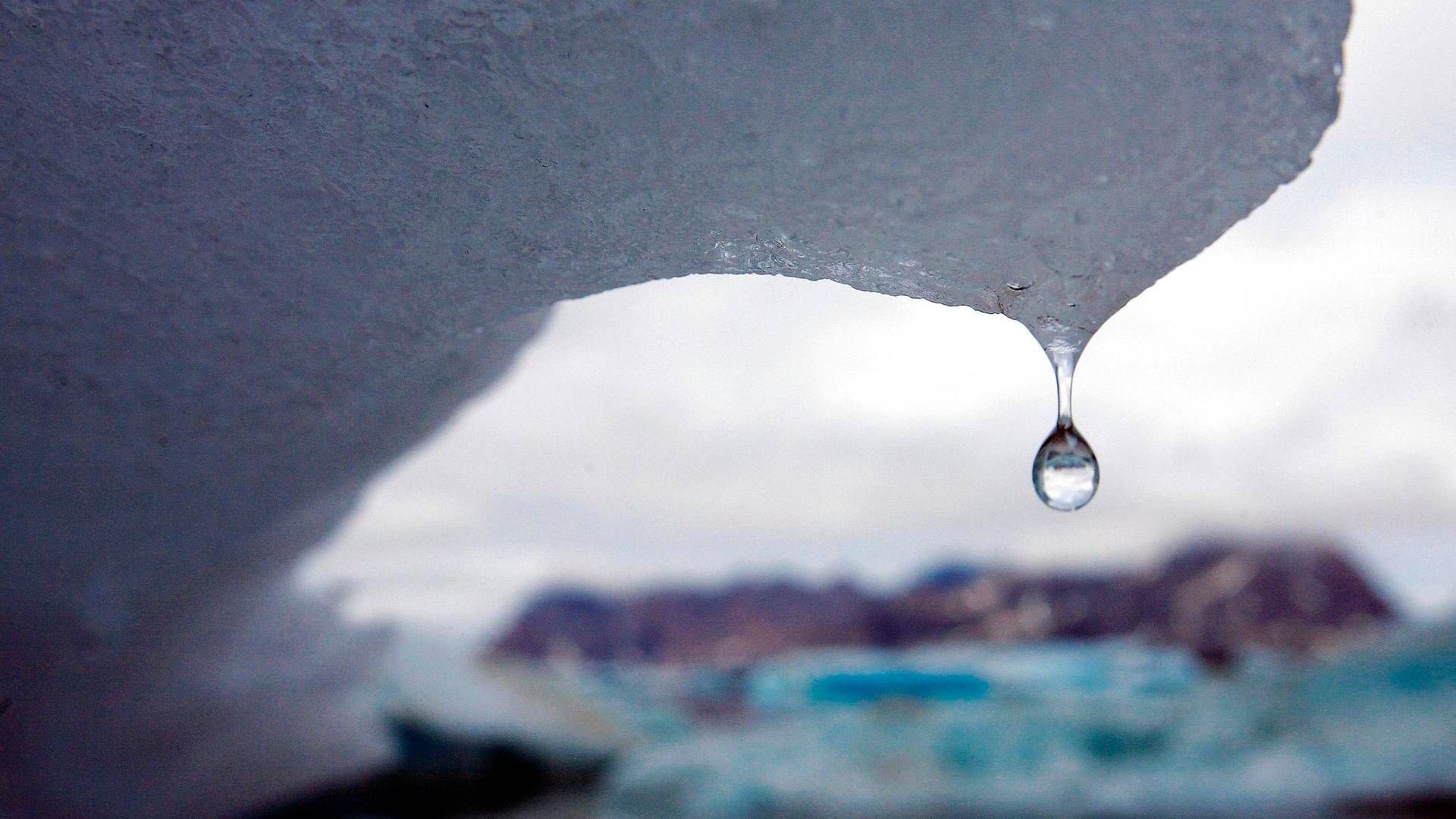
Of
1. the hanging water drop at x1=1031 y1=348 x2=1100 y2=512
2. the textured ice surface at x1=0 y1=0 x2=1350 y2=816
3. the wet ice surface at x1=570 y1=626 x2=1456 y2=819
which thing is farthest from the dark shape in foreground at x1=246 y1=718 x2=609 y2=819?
the hanging water drop at x1=1031 y1=348 x2=1100 y2=512

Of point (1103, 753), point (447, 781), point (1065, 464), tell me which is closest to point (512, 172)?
point (1065, 464)

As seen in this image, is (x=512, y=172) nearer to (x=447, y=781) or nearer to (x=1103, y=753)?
(x=447, y=781)

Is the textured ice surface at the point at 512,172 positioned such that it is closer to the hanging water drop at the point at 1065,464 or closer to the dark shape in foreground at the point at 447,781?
the hanging water drop at the point at 1065,464

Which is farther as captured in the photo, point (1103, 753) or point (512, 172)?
point (1103, 753)

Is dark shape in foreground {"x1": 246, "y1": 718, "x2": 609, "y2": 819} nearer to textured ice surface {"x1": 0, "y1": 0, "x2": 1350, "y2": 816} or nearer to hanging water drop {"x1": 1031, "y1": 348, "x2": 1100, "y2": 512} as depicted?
textured ice surface {"x1": 0, "y1": 0, "x2": 1350, "y2": 816}

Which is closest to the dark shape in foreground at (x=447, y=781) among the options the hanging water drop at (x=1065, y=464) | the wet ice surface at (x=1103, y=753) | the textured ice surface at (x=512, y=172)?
the wet ice surface at (x=1103, y=753)

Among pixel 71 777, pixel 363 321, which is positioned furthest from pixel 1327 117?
pixel 71 777

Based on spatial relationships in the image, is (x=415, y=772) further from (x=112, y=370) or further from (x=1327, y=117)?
(x=1327, y=117)
